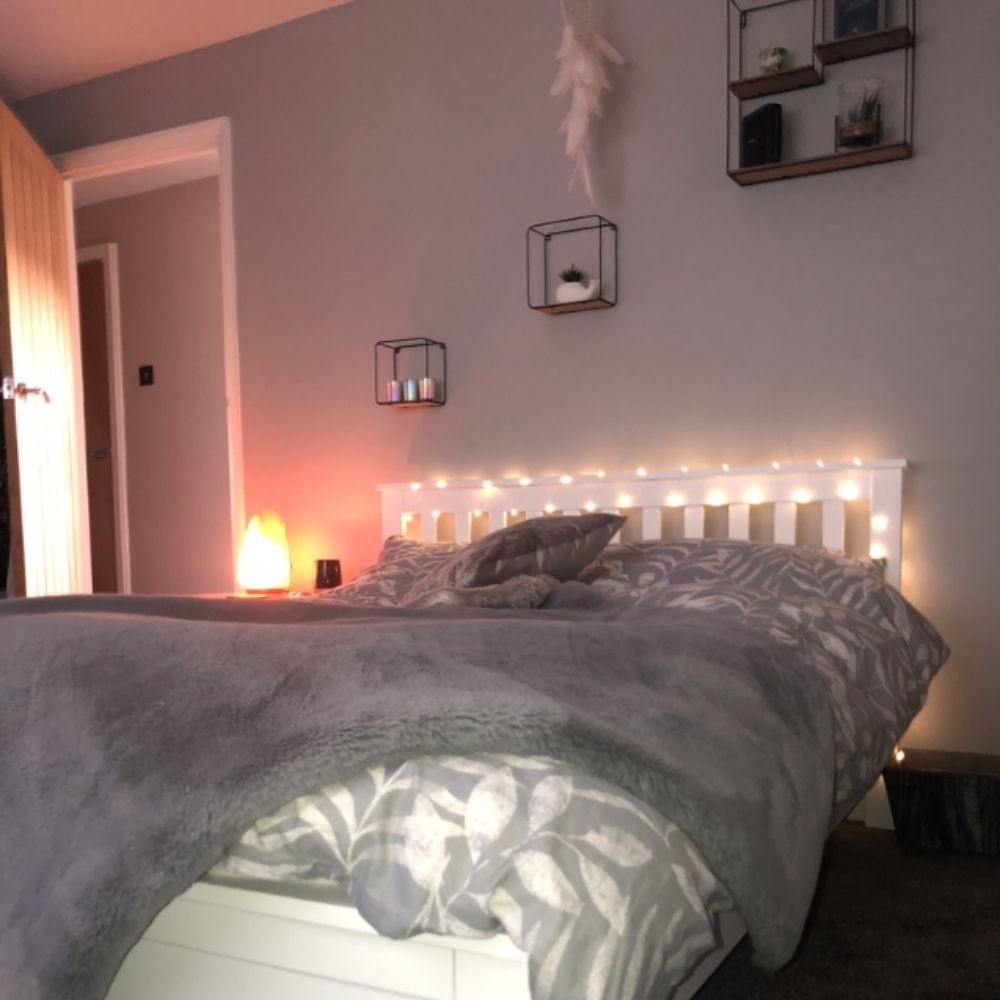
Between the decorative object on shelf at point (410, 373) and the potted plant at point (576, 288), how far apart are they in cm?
46

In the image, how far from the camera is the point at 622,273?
8.55ft

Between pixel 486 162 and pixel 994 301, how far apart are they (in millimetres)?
1457

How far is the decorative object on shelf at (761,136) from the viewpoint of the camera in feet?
7.58

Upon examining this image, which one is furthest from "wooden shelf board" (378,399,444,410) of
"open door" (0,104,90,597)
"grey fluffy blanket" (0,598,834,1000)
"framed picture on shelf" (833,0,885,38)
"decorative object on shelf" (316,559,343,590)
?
"grey fluffy blanket" (0,598,834,1000)

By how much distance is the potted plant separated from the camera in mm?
2562

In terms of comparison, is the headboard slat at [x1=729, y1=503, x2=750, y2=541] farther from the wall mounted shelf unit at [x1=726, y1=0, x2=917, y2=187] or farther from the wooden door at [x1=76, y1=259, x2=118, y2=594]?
the wooden door at [x1=76, y1=259, x2=118, y2=594]

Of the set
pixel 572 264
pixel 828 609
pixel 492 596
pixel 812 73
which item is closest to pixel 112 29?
pixel 572 264

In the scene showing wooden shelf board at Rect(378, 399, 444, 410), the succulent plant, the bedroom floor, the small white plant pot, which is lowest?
the bedroom floor

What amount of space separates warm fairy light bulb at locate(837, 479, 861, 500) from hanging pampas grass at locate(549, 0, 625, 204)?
42.5 inches

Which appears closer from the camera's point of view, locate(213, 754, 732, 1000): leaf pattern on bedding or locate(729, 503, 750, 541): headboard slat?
locate(213, 754, 732, 1000): leaf pattern on bedding

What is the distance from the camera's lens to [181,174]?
161 inches

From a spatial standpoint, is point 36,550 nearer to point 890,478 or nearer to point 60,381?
point 60,381

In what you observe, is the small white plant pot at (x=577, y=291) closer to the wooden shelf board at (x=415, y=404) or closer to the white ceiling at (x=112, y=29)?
the wooden shelf board at (x=415, y=404)

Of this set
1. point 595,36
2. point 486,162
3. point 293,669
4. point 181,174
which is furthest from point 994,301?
point 181,174
